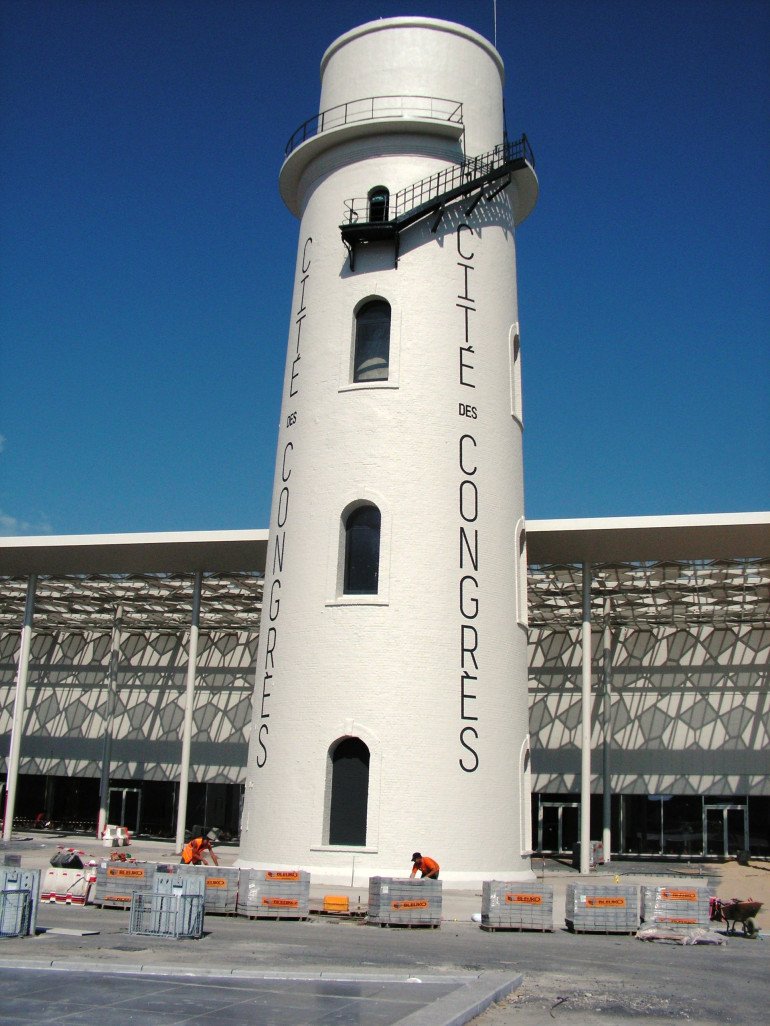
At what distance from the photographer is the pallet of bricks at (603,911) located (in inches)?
756

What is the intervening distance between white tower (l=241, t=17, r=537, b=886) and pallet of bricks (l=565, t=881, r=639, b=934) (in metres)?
5.41

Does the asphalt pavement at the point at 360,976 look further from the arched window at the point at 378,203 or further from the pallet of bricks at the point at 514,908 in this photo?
the arched window at the point at 378,203

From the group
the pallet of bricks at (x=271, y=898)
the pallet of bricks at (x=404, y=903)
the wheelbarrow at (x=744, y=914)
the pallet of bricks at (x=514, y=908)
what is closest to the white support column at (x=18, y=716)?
the pallet of bricks at (x=271, y=898)

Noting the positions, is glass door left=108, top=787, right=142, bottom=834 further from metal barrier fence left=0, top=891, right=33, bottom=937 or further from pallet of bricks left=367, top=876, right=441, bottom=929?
metal barrier fence left=0, top=891, right=33, bottom=937

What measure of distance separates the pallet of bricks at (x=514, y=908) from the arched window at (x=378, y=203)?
18147mm

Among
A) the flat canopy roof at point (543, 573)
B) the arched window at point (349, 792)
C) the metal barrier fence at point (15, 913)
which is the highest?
the flat canopy roof at point (543, 573)

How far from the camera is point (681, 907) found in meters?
19.6

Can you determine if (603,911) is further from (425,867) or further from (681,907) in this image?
(425,867)

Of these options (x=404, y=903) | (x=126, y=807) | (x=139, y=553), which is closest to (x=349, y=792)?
(x=404, y=903)

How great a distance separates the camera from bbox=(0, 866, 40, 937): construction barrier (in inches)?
579

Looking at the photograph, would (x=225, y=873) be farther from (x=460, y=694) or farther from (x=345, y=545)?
(x=345, y=545)

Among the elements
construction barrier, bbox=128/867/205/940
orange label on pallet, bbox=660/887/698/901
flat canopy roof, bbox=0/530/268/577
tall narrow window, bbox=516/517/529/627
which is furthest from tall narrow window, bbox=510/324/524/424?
construction barrier, bbox=128/867/205/940

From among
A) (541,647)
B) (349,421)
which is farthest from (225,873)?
(541,647)

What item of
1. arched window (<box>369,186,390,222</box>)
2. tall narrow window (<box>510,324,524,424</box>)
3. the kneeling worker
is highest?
arched window (<box>369,186,390,222</box>)
